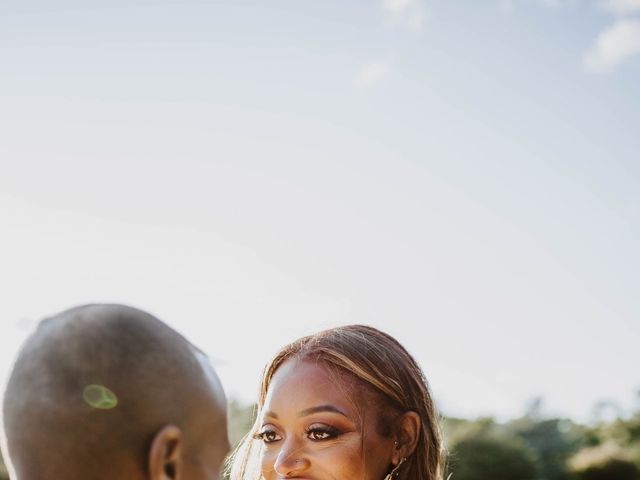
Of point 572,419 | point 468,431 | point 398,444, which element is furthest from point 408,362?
point 572,419

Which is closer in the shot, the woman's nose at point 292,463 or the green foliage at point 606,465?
the woman's nose at point 292,463

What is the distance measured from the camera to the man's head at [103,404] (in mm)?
1671

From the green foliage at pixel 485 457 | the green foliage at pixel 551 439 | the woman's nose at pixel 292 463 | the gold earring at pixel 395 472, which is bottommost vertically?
the woman's nose at pixel 292 463

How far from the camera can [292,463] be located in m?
3.27

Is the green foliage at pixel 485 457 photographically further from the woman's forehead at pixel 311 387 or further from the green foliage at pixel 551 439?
the woman's forehead at pixel 311 387

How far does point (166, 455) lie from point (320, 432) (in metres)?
1.70

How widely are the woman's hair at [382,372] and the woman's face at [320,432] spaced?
0.10 metres

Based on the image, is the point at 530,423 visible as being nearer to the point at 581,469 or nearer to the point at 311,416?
the point at 581,469

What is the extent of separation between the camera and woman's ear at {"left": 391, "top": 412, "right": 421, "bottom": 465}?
357 centimetres

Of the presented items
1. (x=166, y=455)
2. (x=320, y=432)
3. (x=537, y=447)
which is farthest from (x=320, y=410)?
(x=537, y=447)

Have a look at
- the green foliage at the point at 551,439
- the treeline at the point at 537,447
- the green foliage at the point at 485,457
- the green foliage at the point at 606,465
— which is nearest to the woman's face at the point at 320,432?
the treeline at the point at 537,447

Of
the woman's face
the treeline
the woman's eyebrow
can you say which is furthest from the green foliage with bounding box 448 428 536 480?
the woman's eyebrow

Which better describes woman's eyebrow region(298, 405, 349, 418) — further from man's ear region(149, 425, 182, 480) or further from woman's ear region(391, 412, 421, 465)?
man's ear region(149, 425, 182, 480)

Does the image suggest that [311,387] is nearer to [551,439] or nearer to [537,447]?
[537,447]
